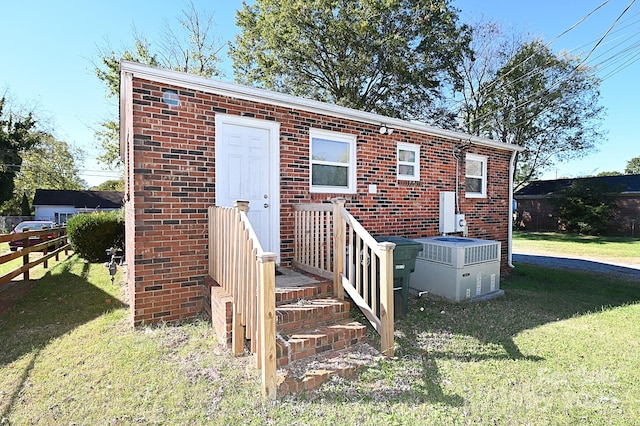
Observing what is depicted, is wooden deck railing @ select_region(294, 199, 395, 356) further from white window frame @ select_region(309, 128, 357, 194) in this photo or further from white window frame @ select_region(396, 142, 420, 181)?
white window frame @ select_region(396, 142, 420, 181)

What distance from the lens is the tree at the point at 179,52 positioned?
1678cm

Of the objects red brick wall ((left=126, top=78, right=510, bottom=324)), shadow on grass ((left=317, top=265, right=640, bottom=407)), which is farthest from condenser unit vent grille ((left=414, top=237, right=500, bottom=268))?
red brick wall ((left=126, top=78, right=510, bottom=324))

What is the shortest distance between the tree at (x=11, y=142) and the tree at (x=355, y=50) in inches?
726

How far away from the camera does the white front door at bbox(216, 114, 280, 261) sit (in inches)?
183

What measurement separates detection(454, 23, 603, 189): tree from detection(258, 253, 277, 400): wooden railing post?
19.7 m

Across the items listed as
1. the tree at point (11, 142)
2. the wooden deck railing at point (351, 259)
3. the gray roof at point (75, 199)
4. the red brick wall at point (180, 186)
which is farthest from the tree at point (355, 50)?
the gray roof at point (75, 199)

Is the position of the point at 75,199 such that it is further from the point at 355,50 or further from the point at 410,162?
the point at 410,162

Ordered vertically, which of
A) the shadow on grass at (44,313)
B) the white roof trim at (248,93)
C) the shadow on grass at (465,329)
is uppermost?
the white roof trim at (248,93)

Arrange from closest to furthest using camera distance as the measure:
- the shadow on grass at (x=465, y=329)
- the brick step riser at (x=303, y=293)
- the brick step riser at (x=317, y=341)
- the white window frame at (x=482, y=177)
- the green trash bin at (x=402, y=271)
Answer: the shadow on grass at (x=465, y=329)
the brick step riser at (x=317, y=341)
the brick step riser at (x=303, y=293)
the green trash bin at (x=402, y=271)
the white window frame at (x=482, y=177)

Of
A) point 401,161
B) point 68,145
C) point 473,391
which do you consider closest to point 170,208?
point 473,391

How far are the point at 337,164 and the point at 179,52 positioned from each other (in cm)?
1584

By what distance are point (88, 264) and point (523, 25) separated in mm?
23496

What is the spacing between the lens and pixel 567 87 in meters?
18.7

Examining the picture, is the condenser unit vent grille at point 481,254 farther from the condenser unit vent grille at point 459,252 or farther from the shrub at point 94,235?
the shrub at point 94,235
